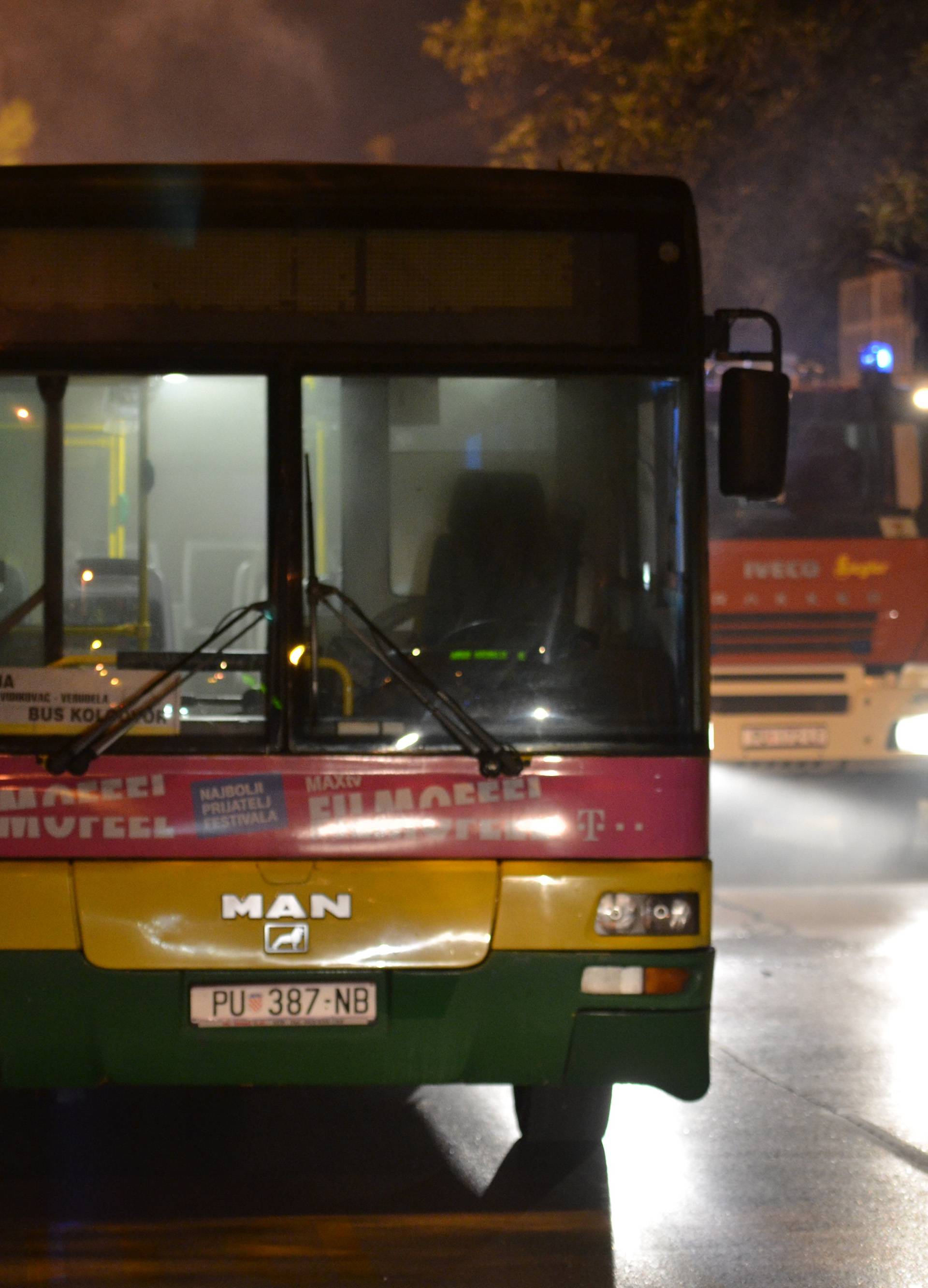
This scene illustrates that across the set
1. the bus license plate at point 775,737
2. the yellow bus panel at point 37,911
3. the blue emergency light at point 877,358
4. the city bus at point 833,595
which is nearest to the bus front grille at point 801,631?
the city bus at point 833,595

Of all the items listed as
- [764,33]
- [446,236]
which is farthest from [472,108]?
[446,236]

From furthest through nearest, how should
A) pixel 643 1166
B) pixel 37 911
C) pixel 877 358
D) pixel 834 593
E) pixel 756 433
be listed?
pixel 877 358
pixel 834 593
pixel 643 1166
pixel 756 433
pixel 37 911

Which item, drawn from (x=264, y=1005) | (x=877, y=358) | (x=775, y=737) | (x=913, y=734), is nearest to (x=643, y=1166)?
(x=264, y=1005)

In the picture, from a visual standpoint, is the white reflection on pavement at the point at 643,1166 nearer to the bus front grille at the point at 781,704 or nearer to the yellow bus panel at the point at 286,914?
the yellow bus panel at the point at 286,914

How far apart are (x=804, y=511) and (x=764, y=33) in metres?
8.86

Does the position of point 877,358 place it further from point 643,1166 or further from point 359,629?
point 359,629

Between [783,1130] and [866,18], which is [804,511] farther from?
[866,18]

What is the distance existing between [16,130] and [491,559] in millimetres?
24638

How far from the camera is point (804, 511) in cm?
1214

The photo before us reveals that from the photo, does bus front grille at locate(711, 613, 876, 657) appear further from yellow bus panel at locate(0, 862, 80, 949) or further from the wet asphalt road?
yellow bus panel at locate(0, 862, 80, 949)

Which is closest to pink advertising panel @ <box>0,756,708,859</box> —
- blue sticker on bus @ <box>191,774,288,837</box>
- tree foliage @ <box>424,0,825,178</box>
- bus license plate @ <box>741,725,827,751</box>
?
blue sticker on bus @ <box>191,774,288,837</box>

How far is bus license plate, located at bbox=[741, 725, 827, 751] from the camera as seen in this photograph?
1244 cm

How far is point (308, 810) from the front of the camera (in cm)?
479

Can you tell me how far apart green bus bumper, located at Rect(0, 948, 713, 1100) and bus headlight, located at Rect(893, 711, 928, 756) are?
25.7 ft
